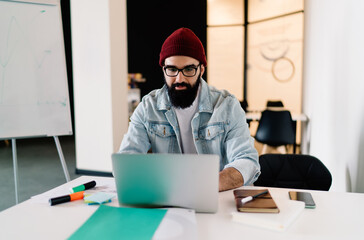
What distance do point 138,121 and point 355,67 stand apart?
4.15 feet

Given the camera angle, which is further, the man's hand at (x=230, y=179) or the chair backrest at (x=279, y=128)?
the chair backrest at (x=279, y=128)

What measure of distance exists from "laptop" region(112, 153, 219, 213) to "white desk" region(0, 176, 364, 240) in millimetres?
82

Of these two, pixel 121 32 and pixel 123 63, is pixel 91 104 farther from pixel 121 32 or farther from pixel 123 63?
pixel 121 32

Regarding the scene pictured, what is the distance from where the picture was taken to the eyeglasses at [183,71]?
165 cm

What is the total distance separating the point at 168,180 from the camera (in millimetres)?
979

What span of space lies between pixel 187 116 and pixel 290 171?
69cm

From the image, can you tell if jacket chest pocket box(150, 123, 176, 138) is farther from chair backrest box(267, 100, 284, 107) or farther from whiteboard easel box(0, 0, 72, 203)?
chair backrest box(267, 100, 284, 107)

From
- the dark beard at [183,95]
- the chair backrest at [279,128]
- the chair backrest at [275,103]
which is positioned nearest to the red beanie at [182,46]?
the dark beard at [183,95]

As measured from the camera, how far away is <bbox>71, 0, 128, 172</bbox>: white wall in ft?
12.7

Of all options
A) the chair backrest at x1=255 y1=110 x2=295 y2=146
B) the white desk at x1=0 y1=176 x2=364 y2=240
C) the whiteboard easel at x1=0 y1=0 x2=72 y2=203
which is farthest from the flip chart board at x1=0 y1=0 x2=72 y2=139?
the chair backrest at x1=255 y1=110 x2=295 y2=146

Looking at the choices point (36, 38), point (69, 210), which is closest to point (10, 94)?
point (36, 38)

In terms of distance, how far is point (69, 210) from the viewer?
109 cm

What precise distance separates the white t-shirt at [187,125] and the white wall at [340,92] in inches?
35.0

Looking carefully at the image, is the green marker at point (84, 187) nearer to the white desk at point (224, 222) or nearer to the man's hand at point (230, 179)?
the white desk at point (224, 222)
